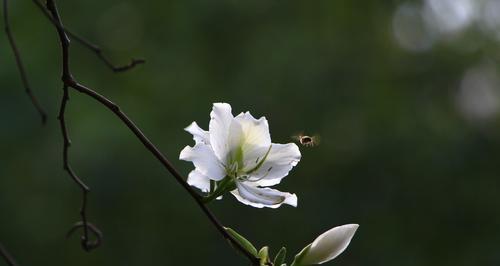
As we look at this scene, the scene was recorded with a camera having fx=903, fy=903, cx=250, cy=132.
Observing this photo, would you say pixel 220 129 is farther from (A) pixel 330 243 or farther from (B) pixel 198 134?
(A) pixel 330 243

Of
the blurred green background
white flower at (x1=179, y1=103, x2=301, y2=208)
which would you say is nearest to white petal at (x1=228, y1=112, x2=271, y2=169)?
white flower at (x1=179, y1=103, x2=301, y2=208)

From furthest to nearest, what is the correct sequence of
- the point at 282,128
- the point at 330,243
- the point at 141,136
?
the point at 282,128 < the point at 330,243 < the point at 141,136

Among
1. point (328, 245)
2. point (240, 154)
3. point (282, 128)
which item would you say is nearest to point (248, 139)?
point (240, 154)

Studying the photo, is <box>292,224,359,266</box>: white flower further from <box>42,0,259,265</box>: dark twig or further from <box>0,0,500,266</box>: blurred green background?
<box>0,0,500,266</box>: blurred green background

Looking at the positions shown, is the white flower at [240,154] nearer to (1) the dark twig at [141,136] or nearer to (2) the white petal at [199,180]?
(2) the white petal at [199,180]

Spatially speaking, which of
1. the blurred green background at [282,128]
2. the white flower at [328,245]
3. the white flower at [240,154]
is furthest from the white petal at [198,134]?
the blurred green background at [282,128]

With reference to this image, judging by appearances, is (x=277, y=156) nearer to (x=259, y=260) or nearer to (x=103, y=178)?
(x=259, y=260)
